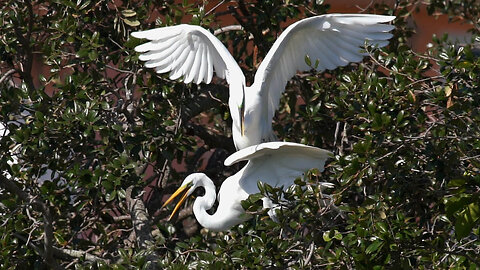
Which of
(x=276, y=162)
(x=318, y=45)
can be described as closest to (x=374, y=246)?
(x=276, y=162)

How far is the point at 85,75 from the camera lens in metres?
3.64

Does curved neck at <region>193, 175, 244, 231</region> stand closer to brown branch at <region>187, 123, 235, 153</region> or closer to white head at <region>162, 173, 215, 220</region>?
white head at <region>162, 173, 215, 220</region>

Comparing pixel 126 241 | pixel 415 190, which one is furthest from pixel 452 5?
pixel 126 241

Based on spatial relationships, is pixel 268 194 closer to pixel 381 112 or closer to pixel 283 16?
pixel 381 112

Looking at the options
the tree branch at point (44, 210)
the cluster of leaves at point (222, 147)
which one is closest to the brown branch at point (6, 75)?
the cluster of leaves at point (222, 147)

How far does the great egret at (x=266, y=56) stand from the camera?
11.7 feet

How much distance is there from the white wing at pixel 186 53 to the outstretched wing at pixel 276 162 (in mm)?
385

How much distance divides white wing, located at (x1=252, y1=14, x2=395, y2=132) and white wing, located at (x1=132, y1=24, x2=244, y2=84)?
173 mm

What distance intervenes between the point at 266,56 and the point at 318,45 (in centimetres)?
31

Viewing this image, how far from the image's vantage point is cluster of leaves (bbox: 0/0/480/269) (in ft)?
10.0

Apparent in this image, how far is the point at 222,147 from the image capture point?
443 centimetres

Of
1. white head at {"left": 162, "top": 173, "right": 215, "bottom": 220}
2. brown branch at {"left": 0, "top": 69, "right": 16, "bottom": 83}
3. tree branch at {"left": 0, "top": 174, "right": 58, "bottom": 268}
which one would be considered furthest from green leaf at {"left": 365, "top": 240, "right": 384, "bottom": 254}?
brown branch at {"left": 0, "top": 69, "right": 16, "bottom": 83}

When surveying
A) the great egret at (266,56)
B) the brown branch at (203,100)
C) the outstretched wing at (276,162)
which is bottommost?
the outstretched wing at (276,162)

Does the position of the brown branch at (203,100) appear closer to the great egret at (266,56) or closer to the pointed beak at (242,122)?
the great egret at (266,56)
